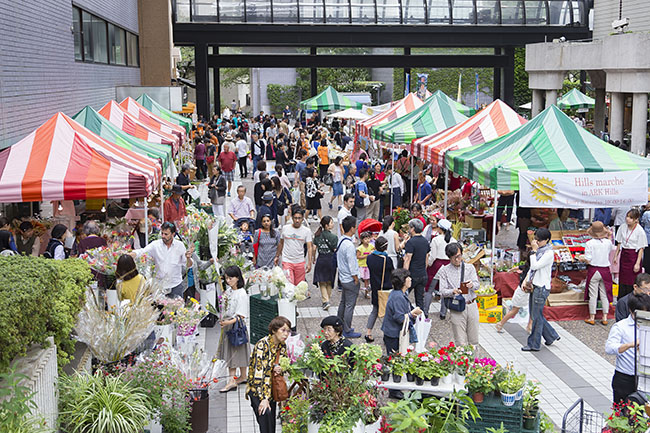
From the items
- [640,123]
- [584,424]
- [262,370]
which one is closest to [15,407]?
[262,370]

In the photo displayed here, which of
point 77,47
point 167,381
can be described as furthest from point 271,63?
point 167,381

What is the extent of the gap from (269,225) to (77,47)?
30.8 ft

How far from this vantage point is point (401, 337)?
342 inches

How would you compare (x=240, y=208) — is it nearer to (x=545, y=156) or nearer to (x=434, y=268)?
(x=434, y=268)

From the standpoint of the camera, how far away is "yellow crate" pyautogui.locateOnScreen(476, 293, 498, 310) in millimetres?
11906

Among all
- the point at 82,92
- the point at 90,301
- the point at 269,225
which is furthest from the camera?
the point at 82,92

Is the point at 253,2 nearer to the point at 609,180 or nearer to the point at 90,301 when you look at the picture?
the point at 609,180

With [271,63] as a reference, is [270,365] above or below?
below

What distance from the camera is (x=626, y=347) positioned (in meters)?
7.41

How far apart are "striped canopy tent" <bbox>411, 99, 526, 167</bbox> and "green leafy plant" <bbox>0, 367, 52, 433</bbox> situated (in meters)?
10.8

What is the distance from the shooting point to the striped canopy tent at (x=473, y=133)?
15.5 meters

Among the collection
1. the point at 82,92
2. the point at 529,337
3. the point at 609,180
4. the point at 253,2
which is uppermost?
the point at 253,2

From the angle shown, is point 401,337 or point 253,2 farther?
point 253,2

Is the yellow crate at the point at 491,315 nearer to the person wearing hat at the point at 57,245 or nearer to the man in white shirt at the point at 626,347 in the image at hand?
the man in white shirt at the point at 626,347
